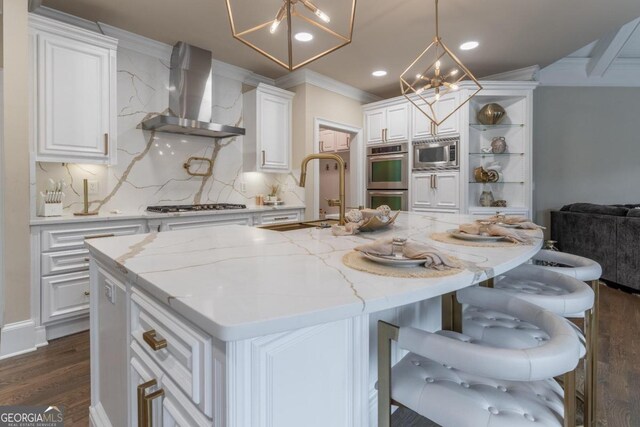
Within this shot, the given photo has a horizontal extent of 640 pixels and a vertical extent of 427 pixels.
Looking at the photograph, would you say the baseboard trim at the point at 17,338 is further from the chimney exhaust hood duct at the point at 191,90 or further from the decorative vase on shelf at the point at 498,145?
the decorative vase on shelf at the point at 498,145

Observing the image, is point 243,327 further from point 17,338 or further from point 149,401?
point 17,338

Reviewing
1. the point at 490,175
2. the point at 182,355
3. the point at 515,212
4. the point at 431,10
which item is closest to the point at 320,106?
the point at 431,10

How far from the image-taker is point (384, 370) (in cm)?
92

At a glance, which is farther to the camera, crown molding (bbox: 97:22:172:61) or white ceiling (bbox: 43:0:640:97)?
crown molding (bbox: 97:22:172:61)

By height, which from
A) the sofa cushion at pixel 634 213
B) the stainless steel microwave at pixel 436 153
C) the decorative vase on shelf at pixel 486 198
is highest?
the stainless steel microwave at pixel 436 153

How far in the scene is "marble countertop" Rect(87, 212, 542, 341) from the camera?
0.61 meters

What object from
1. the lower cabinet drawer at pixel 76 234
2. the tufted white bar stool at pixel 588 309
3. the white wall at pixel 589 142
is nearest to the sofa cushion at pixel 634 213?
the white wall at pixel 589 142

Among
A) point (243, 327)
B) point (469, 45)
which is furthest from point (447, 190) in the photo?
point (243, 327)

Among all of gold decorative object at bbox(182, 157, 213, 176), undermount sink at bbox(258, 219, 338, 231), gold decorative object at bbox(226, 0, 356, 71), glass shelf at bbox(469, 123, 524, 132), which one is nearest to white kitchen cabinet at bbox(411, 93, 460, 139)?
glass shelf at bbox(469, 123, 524, 132)

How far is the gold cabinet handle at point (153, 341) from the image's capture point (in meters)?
0.82

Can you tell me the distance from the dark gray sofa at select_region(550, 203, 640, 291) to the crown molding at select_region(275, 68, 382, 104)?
3.32 m

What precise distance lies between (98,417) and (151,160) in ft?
8.53

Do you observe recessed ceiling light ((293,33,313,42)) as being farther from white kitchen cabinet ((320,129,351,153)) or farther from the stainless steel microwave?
white kitchen cabinet ((320,129,351,153))

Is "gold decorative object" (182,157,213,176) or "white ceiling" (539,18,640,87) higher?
"white ceiling" (539,18,640,87)
